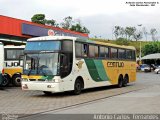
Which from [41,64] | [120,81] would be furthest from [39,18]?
[41,64]

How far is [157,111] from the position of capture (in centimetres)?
1267

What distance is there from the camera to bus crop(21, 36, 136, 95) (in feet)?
58.9

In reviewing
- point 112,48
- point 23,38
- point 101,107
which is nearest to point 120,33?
point 23,38

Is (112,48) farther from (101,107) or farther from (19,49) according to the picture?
(101,107)

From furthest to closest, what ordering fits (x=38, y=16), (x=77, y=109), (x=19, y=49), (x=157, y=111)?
(x=38, y=16) < (x=19, y=49) < (x=77, y=109) < (x=157, y=111)

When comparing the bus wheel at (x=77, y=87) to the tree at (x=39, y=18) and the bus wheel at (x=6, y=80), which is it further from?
the tree at (x=39, y=18)

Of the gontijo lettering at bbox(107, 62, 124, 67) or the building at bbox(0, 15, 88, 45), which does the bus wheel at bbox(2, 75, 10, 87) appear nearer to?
the building at bbox(0, 15, 88, 45)

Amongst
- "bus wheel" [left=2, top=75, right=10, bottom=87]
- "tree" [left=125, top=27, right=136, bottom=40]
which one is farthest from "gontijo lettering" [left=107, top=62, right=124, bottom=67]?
"tree" [left=125, top=27, right=136, bottom=40]

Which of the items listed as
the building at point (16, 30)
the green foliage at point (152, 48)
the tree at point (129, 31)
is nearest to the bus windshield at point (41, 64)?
the building at point (16, 30)

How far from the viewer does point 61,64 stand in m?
18.0

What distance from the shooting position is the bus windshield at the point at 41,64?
18.0 meters

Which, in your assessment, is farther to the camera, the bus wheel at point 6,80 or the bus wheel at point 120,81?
the bus wheel at point 120,81

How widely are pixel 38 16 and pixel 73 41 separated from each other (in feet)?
206

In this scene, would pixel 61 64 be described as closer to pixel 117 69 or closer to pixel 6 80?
pixel 117 69
